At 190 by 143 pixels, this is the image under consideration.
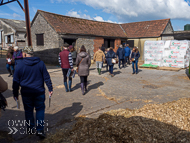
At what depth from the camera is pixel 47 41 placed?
17172 mm

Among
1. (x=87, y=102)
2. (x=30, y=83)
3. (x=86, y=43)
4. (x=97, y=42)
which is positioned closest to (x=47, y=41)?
(x=86, y=43)

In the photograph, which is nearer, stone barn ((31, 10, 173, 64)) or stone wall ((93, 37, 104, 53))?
stone barn ((31, 10, 173, 64))

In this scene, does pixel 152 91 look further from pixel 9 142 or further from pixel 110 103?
pixel 9 142

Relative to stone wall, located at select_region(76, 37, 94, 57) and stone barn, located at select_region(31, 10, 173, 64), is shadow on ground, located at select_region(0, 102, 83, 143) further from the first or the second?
stone wall, located at select_region(76, 37, 94, 57)

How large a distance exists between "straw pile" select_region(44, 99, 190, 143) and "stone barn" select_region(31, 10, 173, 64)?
527 inches

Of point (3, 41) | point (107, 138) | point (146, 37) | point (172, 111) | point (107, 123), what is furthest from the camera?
point (3, 41)

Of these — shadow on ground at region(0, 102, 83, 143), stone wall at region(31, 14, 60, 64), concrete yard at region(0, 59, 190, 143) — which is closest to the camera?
shadow on ground at region(0, 102, 83, 143)

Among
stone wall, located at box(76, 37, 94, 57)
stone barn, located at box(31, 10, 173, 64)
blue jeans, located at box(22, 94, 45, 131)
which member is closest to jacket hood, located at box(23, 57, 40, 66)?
blue jeans, located at box(22, 94, 45, 131)

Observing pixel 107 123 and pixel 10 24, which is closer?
pixel 107 123

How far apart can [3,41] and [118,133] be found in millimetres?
34551

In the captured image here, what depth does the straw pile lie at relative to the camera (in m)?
3.09

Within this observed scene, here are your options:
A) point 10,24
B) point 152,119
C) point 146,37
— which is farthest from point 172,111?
point 10,24

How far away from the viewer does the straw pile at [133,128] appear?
309 cm

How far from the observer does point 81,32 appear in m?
17.9
